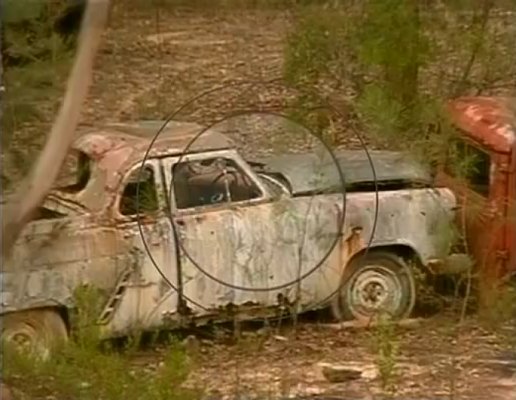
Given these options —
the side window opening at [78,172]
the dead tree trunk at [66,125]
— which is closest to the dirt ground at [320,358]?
the side window opening at [78,172]

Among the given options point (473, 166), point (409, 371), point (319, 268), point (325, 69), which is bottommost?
point (409, 371)

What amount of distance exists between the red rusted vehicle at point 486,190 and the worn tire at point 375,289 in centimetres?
33

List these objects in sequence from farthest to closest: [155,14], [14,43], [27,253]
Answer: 1. [155,14]
2. [27,253]
3. [14,43]

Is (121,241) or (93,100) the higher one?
(93,100)

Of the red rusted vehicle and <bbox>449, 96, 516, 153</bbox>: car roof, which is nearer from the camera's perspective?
the red rusted vehicle

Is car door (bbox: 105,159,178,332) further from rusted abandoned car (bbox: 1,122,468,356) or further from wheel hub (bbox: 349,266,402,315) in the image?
wheel hub (bbox: 349,266,402,315)

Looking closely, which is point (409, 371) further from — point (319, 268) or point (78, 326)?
point (78, 326)

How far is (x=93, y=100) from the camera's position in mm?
6574

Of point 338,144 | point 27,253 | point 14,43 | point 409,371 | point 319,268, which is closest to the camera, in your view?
point 14,43

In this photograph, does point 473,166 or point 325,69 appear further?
point 325,69

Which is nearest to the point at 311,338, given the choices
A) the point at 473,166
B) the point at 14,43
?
the point at 473,166

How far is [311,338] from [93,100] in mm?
1936

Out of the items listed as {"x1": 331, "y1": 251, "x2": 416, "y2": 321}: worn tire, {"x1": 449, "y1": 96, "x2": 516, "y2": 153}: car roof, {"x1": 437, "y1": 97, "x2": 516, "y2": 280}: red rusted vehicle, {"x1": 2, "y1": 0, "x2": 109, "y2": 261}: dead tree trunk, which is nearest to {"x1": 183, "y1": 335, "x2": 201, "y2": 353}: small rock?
{"x1": 331, "y1": 251, "x2": 416, "y2": 321}: worn tire

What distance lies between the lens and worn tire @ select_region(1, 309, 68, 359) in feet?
13.8
